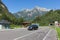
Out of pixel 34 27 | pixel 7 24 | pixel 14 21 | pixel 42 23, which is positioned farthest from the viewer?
pixel 42 23

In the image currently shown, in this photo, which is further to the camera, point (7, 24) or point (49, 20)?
point (49, 20)

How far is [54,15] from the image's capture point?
145m

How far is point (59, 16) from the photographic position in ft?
472

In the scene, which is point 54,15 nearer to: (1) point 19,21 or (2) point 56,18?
(2) point 56,18

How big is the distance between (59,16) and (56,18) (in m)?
3.72

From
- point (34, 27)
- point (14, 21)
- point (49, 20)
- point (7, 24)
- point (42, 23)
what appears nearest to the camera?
point (34, 27)

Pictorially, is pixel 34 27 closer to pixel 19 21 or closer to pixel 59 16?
pixel 19 21

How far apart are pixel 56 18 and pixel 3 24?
239ft

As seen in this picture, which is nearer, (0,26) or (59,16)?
(0,26)

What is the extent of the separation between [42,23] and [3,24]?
190 feet

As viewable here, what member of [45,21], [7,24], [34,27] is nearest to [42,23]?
[45,21]

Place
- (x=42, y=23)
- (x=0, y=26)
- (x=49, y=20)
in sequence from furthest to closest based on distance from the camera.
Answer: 1. (x=49, y=20)
2. (x=42, y=23)
3. (x=0, y=26)

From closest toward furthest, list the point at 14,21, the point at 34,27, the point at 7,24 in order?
the point at 34,27 < the point at 7,24 < the point at 14,21

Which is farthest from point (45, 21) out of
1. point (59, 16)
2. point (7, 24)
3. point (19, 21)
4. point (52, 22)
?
point (7, 24)
